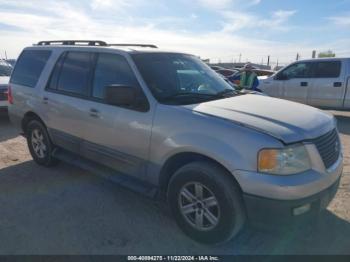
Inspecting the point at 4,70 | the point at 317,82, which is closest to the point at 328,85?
the point at 317,82

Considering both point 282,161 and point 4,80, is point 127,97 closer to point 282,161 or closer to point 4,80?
point 282,161

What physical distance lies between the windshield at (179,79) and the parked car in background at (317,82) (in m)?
6.75

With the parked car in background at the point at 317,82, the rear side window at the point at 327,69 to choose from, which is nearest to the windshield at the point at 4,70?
the parked car in background at the point at 317,82

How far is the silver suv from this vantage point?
8.57ft

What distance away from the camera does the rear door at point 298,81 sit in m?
10.0

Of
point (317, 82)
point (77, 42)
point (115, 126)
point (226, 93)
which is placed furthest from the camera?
point (317, 82)

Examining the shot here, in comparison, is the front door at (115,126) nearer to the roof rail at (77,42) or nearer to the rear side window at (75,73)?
the rear side window at (75,73)

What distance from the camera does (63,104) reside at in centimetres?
432

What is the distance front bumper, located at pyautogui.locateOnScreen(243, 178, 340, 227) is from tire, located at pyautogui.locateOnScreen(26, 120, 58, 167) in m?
3.42

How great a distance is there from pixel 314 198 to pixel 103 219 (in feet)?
7.33

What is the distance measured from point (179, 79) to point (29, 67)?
9.22ft

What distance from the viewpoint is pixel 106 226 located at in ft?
11.2

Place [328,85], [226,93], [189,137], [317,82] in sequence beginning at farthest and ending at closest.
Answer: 1. [317,82]
2. [328,85]
3. [226,93]
4. [189,137]

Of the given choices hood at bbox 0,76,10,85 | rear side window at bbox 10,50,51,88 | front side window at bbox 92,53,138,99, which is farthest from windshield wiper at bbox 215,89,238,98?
hood at bbox 0,76,10,85
